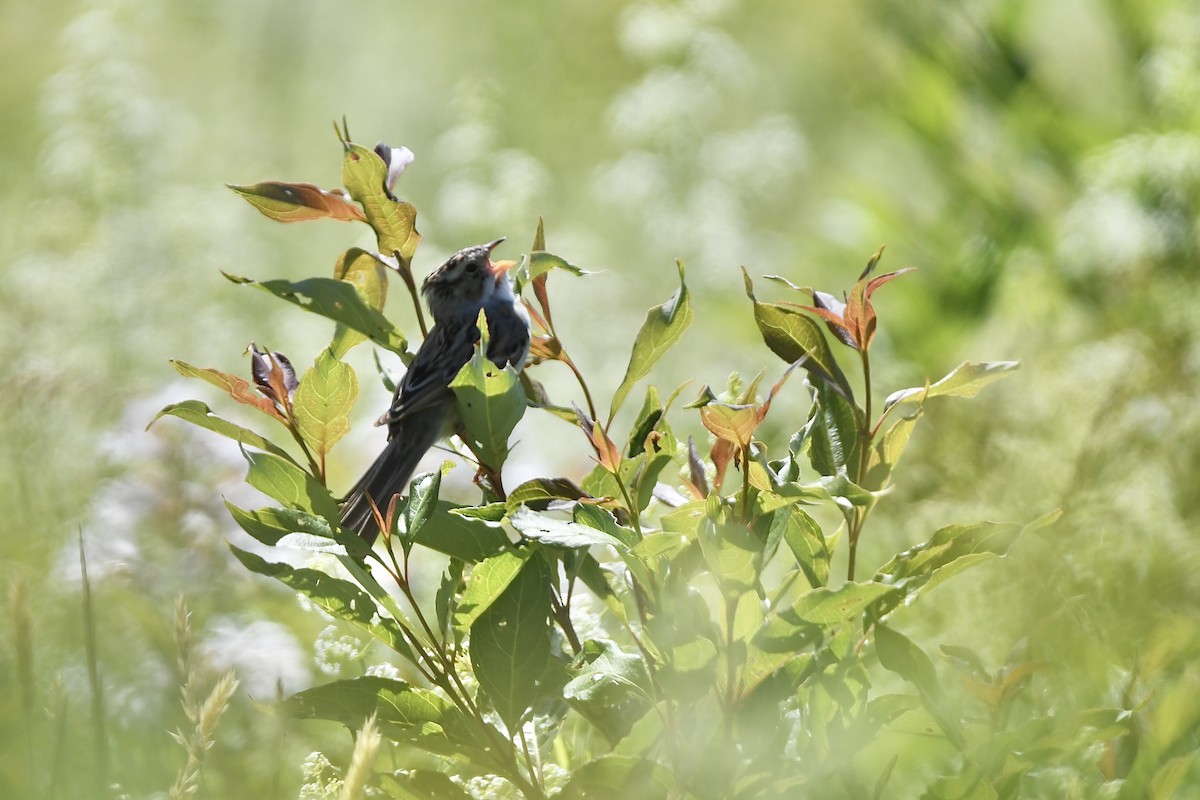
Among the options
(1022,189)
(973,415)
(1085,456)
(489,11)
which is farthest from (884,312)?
(489,11)

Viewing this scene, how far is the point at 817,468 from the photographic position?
83cm

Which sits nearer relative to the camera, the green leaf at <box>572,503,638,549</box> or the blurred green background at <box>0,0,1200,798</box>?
the green leaf at <box>572,503,638,549</box>

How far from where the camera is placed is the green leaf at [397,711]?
744 millimetres

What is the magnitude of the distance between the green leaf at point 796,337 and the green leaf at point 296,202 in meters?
0.27

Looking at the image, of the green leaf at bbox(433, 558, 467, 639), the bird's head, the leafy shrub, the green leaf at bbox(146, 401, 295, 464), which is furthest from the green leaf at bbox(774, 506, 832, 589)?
the bird's head

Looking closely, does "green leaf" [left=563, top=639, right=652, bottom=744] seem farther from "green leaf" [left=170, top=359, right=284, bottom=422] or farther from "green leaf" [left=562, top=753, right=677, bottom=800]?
"green leaf" [left=170, top=359, right=284, bottom=422]

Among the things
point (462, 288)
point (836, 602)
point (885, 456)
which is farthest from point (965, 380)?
point (462, 288)

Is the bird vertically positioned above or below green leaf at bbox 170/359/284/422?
above

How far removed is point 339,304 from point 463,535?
0.16 m

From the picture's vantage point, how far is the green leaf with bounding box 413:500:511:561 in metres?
0.75

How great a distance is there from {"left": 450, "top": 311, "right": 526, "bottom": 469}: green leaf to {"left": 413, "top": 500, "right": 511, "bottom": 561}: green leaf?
0.04 metres

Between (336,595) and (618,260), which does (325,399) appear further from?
(618,260)

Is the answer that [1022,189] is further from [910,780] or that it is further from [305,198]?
[305,198]

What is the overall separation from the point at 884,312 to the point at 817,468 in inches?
102
